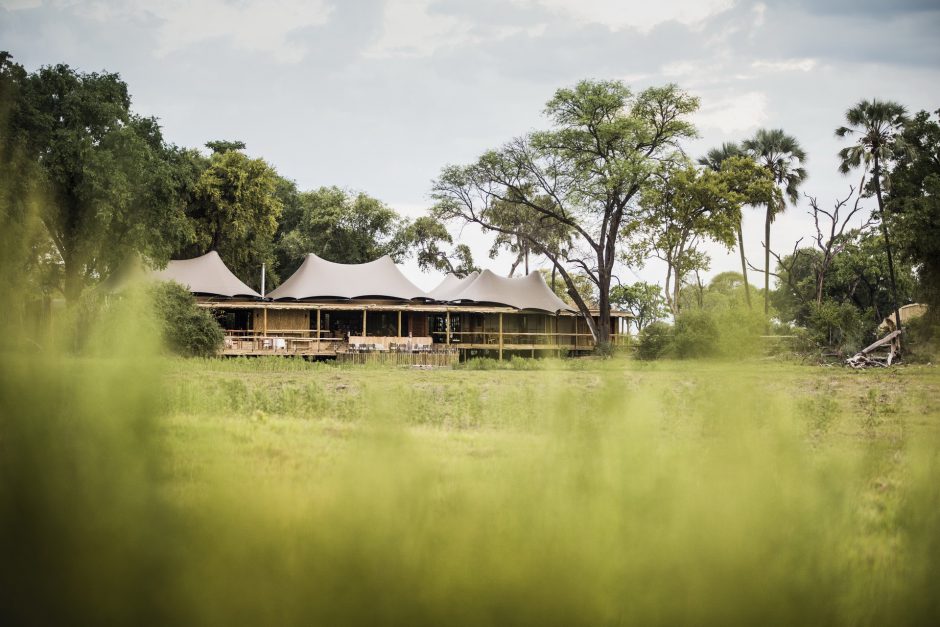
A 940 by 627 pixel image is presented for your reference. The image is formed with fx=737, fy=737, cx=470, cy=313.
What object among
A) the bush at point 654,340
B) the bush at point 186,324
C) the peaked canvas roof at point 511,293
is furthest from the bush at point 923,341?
the bush at point 186,324

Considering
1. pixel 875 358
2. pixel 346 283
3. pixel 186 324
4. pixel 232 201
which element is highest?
pixel 232 201

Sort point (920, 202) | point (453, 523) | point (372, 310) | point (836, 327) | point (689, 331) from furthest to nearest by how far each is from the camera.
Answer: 1. point (372, 310)
2. point (836, 327)
3. point (689, 331)
4. point (920, 202)
5. point (453, 523)

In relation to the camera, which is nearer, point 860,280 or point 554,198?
point 554,198

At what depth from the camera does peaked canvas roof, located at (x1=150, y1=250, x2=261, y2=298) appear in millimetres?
28391

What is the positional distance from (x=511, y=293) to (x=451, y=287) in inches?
163

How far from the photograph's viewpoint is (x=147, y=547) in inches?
63.6

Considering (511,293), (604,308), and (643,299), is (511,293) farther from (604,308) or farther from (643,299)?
(643,299)

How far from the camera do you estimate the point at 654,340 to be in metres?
25.7

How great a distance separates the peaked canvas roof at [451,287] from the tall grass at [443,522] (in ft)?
101

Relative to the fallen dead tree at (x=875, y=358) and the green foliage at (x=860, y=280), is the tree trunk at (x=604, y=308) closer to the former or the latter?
the fallen dead tree at (x=875, y=358)

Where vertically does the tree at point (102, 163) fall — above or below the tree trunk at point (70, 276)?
above

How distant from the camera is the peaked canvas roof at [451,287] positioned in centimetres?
3338

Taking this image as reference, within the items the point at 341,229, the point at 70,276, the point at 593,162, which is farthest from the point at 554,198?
the point at 70,276

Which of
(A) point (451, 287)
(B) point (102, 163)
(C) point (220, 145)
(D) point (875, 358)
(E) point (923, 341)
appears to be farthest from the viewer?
(C) point (220, 145)
